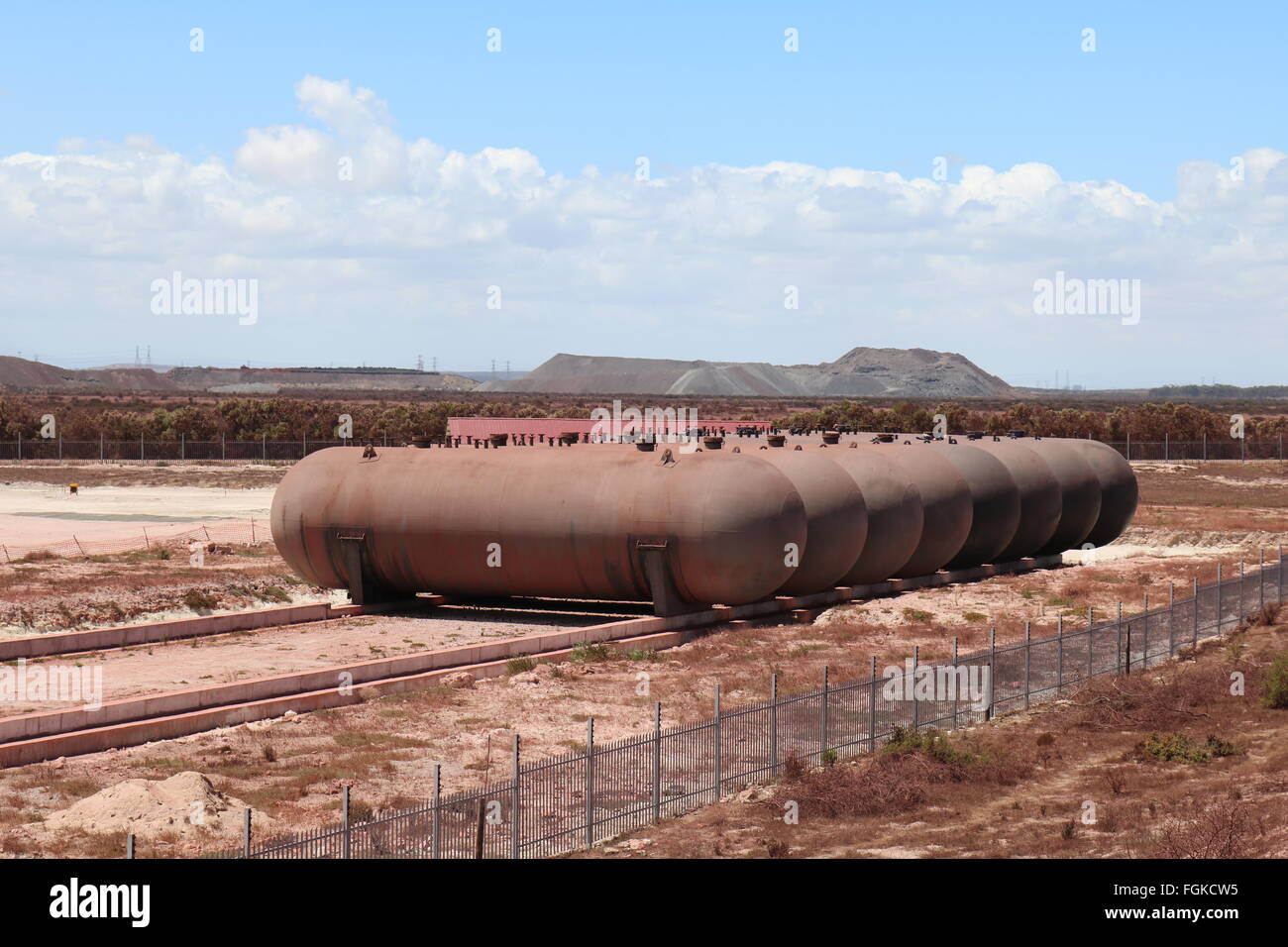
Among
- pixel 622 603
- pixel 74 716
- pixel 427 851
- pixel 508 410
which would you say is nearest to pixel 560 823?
pixel 427 851

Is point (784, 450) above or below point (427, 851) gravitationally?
above

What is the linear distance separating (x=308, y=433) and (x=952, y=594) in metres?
85.5

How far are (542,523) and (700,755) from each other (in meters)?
14.1

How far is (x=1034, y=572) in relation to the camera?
42906 mm

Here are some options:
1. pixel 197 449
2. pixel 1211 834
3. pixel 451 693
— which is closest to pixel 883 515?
pixel 451 693

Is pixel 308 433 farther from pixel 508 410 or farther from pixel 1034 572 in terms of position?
pixel 1034 572

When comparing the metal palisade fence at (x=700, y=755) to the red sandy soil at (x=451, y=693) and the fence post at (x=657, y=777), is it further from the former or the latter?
the red sandy soil at (x=451, y=693)

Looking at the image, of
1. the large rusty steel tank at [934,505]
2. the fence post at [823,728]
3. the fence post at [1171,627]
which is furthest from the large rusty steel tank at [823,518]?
the fence post at [823,728]

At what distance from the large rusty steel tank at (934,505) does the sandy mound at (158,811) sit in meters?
22.8

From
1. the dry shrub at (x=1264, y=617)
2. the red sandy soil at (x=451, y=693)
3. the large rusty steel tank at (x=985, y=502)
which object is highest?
the large rusty steel tank at (x=985, y=502)

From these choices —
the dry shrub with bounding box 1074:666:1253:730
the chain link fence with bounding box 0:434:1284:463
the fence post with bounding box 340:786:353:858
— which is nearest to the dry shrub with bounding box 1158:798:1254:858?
the dry shrub with bounding box 1074:666:1253:730

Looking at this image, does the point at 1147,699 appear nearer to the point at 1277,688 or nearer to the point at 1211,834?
the point at 1277,688

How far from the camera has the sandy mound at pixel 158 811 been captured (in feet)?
56.3
